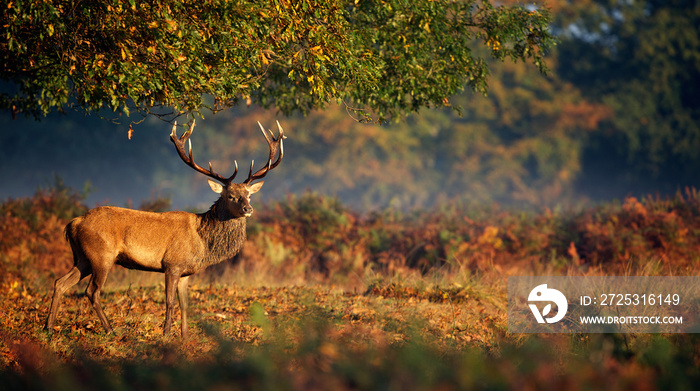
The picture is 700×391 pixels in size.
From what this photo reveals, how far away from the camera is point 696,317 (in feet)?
30.2

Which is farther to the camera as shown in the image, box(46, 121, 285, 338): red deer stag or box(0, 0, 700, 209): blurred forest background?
box(0, 0, 700, 209): blurred forest background

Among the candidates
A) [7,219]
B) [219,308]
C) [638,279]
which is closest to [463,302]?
[638,279]

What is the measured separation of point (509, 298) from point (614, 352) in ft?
15.4

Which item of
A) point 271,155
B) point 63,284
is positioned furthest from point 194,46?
point 63,284

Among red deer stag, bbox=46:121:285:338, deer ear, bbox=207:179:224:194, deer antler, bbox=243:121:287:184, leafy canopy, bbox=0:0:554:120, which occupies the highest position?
leafy canopy, bbox=0:0:554:120

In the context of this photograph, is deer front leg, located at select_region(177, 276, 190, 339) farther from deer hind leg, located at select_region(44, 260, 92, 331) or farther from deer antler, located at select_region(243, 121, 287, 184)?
deer antler, located at select_region(243, 121, 287, 184)

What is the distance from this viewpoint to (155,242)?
8328 millimetres

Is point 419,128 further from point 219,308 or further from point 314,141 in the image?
point 219,308

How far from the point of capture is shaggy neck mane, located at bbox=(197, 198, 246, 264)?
8.70 metres

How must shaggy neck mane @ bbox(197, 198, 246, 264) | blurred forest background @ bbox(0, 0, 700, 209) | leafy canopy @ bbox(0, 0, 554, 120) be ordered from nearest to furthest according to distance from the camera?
1. leafy canopy @ bbox(0, 0, 554, 120)
2. shaggy neck mane @ bbox(197, 198, 246, 264)
3. blurred forest background @ bbox(0, 0, 700, 209)

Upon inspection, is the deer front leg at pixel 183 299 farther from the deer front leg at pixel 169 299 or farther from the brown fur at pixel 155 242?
the deer front leg at pixel 169 299

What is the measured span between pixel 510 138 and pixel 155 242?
130 feet

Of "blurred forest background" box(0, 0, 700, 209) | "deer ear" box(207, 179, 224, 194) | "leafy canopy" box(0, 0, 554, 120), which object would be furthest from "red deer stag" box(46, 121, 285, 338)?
"blurred forest background" box(0, 0, 700, 209)

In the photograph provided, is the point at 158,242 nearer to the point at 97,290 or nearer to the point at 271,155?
the point at 97,290
